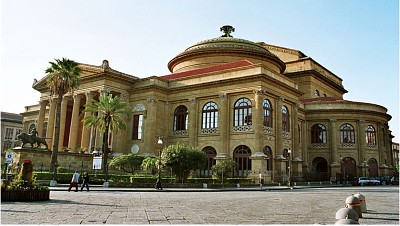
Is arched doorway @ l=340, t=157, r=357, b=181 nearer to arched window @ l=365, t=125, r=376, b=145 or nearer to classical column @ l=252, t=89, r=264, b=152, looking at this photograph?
arched window @ l=365, t=125, r=376, b=145

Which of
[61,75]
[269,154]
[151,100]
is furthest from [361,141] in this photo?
[61,75]

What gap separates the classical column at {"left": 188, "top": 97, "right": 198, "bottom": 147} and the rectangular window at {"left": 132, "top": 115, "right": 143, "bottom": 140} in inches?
250

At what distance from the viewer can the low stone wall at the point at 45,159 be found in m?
34.9

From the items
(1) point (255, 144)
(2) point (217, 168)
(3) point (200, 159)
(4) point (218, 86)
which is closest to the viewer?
(3) point (200, 159)

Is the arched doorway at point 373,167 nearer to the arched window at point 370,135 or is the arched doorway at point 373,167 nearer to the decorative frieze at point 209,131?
the arched window at point 370,135

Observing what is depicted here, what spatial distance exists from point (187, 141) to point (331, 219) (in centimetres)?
3250

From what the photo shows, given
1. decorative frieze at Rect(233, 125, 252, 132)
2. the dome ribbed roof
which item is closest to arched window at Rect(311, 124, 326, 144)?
the dome ribbed roof

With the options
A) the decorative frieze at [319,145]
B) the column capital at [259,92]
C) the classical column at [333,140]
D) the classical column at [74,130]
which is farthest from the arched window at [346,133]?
the classical column at [74,130]

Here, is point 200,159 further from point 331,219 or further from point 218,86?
point 331,219

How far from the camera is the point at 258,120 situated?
124ft

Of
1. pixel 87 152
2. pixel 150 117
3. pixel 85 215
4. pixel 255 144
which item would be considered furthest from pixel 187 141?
pixel 85 215

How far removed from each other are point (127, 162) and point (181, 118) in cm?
1051

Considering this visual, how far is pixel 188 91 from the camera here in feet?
145

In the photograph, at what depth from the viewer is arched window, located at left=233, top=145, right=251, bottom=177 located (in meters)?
38.4
